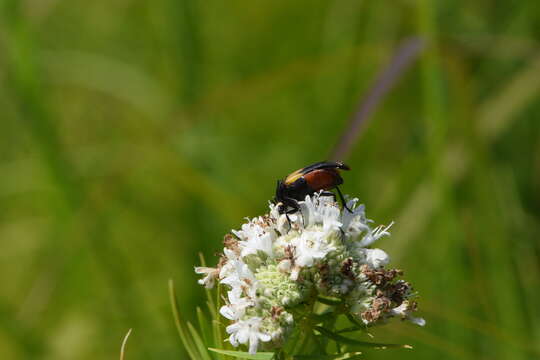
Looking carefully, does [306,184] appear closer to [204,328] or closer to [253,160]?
[204,328]

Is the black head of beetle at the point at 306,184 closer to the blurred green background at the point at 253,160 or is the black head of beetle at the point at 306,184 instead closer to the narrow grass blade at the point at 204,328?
the narrow grass blade at the point at 204,328

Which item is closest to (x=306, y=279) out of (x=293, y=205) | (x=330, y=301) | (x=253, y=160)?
(x=330, y=301)

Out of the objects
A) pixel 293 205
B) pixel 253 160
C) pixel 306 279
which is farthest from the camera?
pixel 253 160

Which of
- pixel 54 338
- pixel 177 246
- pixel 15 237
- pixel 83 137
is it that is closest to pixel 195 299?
pixel 177 246

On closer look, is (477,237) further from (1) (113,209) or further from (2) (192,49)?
(1) (113,209)

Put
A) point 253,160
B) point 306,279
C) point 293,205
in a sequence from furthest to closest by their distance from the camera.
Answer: point 253,160
point 293,205
point 306,279

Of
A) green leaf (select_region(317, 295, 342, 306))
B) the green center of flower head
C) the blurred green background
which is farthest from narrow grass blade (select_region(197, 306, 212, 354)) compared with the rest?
the blurred green background
